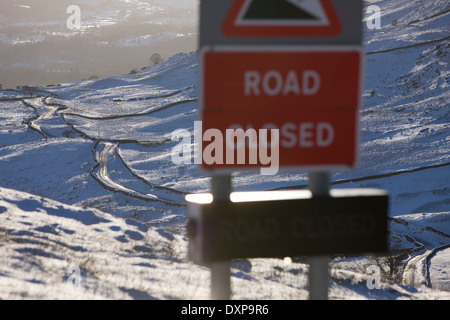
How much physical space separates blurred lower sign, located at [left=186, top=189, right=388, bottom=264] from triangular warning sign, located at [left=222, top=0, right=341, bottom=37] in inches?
35.1

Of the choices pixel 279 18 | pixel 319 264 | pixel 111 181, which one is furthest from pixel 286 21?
pixel 111 181

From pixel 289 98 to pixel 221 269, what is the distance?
102cm

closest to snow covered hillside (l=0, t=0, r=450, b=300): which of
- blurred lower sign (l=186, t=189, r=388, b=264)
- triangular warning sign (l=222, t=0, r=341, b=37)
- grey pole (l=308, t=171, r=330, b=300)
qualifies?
blurred lower sign (l=186, t=189, r=388, b=264)

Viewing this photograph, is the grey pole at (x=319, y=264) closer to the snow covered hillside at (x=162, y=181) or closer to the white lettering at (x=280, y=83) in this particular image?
the white lettering at (x=280, y=83)

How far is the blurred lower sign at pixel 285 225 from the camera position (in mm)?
3131

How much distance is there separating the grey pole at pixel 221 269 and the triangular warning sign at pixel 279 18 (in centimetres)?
80

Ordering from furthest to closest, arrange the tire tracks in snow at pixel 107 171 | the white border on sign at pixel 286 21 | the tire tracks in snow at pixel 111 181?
the tire tracks in snow at pixel 107 171
the tire tracks in snow at pixel 111 181
the white border on sign at pixel 286 21

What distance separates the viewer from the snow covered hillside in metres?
6.78

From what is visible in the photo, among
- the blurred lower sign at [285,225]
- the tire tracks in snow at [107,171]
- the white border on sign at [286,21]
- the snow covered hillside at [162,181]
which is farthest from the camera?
the tire tracks in snow at [107,171]

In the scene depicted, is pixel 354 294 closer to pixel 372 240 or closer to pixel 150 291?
pixel 150 291

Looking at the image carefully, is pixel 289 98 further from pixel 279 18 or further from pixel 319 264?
pixel 319 264

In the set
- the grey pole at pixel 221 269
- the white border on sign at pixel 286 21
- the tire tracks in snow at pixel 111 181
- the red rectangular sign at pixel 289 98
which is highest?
the tire tracks in snow at pixel 111 181

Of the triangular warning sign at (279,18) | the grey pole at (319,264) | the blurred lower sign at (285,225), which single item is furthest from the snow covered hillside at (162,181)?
the triangular warning sign at (279,18)

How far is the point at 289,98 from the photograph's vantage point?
10.1ft
